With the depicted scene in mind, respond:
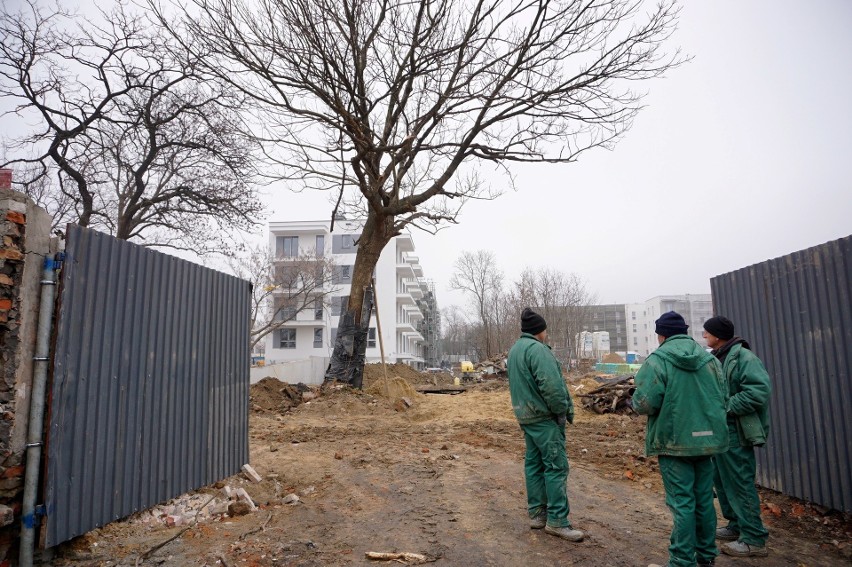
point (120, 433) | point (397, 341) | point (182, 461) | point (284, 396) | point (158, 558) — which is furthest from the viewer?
point (397, 341)

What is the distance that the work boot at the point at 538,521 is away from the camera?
440cm

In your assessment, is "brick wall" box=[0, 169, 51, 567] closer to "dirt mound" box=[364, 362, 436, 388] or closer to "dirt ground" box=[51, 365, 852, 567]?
"dirt ground" box=[51, 365, 852, 567]

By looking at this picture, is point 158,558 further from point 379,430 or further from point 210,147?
point 210,147

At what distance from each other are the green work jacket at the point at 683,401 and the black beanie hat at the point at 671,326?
15cm

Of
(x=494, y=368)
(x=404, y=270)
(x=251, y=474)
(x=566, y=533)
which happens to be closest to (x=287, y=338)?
(x=404, y=270)

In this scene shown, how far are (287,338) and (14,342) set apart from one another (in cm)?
4404

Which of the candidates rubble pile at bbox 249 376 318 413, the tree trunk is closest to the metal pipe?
rubble pile at bbox 249 376 318 413

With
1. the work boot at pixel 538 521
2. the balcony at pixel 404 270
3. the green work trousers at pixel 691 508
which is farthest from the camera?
the balcony at pixel 404 270

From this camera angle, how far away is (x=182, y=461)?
4.92 m

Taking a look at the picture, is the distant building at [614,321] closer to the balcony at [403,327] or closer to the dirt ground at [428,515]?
the balcony at [403,327]

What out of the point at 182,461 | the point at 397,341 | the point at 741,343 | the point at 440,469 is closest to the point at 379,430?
the point at 440,469

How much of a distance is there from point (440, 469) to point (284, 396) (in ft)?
27.6

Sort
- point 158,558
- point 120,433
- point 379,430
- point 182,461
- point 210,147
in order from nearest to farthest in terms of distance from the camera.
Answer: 1. point 158,558
2. point 120,433
3. point 182,461
4. point 379,430
5. point 210,147

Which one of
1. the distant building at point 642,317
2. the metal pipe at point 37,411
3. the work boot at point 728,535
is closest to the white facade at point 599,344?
the distant building at point 642,317
